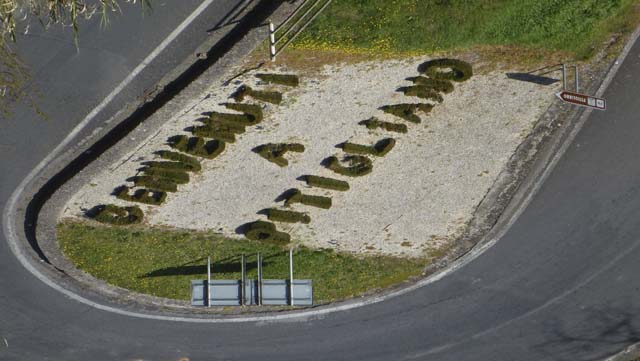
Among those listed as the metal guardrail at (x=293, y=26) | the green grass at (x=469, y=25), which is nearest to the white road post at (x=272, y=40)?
the metal guardrail at (x=293, y=26)

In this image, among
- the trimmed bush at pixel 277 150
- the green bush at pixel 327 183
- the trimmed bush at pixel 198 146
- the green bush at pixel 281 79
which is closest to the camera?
the green bush at pixel 327 183

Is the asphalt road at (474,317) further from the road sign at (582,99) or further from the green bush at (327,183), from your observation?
the green bush at (327,183)

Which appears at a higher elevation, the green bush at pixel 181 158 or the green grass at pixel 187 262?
the green bush at pixel 181 158

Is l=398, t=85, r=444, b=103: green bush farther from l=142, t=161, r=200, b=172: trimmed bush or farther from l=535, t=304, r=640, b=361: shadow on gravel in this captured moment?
l=535, t=304, r=640, b=361: shadow on gravel

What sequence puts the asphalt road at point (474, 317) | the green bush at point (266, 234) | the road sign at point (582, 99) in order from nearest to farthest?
the asphalt road at point (474, 317) → the green bush at point (266, 234) → the road sign at point (582, 99)

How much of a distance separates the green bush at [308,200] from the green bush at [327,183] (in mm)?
472

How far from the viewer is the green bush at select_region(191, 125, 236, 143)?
42969mm

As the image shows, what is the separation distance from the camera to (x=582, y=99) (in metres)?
42.1

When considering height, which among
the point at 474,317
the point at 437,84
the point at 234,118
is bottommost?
the point at 474,317

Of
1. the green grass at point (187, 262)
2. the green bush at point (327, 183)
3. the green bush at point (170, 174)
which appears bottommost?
the green grass at point (187, 262)

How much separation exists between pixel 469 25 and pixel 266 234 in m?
Result: 9.46

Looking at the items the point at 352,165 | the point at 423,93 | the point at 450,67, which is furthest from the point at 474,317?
the point at 450,67

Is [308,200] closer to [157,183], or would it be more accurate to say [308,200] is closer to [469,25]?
[157,183]

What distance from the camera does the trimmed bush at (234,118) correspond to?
43312 millimetres
